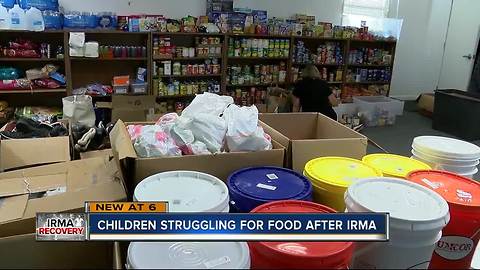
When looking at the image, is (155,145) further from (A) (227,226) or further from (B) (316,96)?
(B) (316,96)

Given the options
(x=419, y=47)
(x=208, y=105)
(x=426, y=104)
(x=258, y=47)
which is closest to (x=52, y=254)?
(x=208, y=105)

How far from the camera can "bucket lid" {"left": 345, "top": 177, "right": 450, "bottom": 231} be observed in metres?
0.97

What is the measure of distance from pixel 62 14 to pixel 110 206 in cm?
379

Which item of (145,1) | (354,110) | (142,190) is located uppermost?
(145,1)

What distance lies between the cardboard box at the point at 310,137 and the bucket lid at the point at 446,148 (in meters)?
0.27

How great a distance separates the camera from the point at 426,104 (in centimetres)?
652

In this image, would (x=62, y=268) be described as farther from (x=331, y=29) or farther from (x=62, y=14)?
(x=331, y=29)

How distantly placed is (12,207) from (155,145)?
1.93 feet

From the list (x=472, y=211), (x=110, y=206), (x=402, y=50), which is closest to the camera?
(x=110, y=206)

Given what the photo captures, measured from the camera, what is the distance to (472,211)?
1132 millimetres

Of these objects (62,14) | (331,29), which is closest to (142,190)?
(62,14)

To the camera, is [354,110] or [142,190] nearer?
[142,190]

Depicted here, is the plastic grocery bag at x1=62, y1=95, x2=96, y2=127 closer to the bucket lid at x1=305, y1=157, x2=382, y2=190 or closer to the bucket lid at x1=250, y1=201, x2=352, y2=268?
the bucket lid at x1=305, y1=157, x2=382, y2=190

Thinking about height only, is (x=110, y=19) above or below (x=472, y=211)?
above
